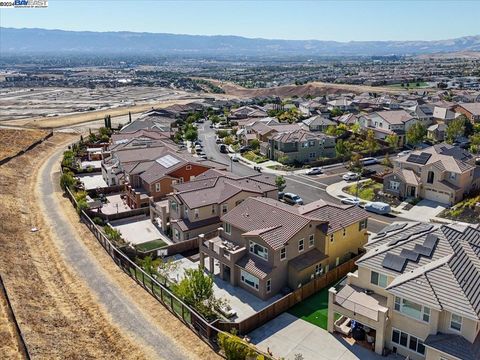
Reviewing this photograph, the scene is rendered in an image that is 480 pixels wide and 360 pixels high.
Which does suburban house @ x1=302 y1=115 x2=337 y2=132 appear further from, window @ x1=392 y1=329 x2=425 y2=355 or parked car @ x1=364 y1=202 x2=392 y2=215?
window @ x1=392 y1=329 x2=425 y2=355

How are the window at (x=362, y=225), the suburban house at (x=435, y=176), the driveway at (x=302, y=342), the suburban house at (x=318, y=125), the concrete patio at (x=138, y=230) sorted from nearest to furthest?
the driveway at (x=302, y=342)
the window at (x=362, y=225)
the concrete patio at (x=138, y=230)
the suburban house at (x=435, y=176)
the suburban house at (x=318, y=125)

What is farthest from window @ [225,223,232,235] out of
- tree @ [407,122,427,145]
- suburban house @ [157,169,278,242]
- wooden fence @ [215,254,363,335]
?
tree @ [407,122,427,145]

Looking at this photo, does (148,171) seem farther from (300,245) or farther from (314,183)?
(300,245)

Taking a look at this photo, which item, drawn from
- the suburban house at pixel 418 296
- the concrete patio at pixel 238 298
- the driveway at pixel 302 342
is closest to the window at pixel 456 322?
the suburban house at pixel 418 296

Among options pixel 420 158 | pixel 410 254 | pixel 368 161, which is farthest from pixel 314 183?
pixel 410 254

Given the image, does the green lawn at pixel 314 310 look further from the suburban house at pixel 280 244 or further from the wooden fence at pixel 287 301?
the suburban house at pixel 280 244

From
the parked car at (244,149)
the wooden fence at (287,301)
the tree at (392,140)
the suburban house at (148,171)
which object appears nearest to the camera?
the wooden fence at (287,301)

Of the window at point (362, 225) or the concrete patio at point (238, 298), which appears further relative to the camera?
the window at point (362, 225)

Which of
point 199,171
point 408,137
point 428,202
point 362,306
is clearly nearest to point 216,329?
point 362,306
